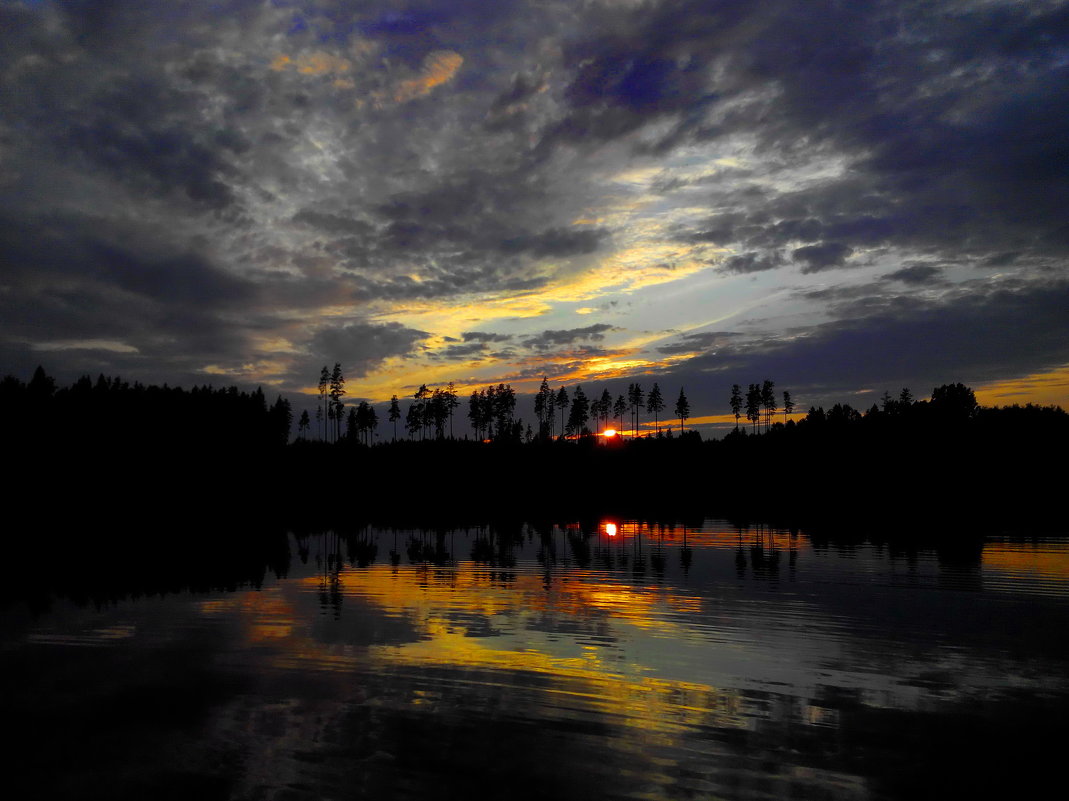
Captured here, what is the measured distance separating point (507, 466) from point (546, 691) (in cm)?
14660

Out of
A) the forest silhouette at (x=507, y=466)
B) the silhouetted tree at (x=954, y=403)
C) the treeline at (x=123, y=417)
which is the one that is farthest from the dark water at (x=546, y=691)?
the silhouetted tree at (x=954, y=403)

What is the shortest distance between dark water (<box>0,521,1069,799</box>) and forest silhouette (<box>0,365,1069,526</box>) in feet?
177

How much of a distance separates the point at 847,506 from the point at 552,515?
4438cm

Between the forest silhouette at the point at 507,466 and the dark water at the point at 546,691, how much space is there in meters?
54.0

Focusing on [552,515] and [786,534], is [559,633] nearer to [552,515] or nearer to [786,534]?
[786,534]

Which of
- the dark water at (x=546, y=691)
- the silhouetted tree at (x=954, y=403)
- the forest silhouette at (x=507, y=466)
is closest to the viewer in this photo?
the dark water at (x=546, y=691)

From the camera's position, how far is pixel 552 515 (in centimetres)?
8925

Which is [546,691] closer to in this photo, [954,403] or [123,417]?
[123,417]

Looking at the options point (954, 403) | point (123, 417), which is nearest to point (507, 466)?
point (123, 417)

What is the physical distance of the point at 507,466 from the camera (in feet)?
531

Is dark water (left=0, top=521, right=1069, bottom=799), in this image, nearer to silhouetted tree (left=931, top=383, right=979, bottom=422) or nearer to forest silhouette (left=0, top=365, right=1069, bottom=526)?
forest silhouette (left=0, top=365, right=1069, bottom=526)

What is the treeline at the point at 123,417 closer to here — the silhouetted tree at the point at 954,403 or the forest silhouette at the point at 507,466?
the forest silhouette at the point at 507,466

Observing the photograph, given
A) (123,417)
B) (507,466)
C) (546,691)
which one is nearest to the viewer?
(546,691)

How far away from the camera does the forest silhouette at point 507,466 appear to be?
9631cm
